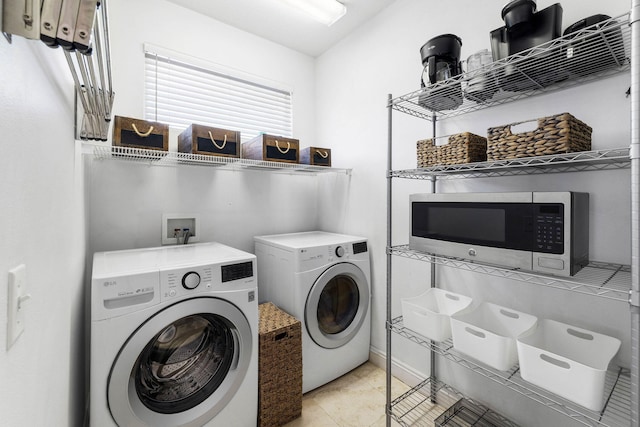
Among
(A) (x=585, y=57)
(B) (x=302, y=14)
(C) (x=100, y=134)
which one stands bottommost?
(C) (x=100, y=134)

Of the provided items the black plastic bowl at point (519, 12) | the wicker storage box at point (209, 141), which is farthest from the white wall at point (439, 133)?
the wicker storage box at point (209, 141)

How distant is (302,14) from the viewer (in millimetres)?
2166

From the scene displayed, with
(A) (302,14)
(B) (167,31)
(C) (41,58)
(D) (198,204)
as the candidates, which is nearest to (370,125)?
(A) (302,14)

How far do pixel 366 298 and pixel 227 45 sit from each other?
7.40ft

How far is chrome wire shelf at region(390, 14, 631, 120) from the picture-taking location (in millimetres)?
1025

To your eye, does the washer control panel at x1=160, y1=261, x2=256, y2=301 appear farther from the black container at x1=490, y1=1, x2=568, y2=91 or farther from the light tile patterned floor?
the black container at x1=490, y1=1, x2=568, y2=91

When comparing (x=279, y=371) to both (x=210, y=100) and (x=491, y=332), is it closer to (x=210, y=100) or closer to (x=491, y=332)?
(x=491, y=332)

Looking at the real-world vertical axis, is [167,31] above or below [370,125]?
above

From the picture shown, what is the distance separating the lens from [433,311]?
1.58 m

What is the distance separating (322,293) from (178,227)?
113 centimetres

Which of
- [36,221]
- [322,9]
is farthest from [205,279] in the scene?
[322,9]

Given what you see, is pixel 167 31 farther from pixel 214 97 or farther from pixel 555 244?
pixel 555 244

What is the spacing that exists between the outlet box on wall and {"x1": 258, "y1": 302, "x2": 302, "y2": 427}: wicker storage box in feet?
2.78

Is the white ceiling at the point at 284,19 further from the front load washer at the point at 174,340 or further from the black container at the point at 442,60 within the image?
the front load washer at the point at 174,340
